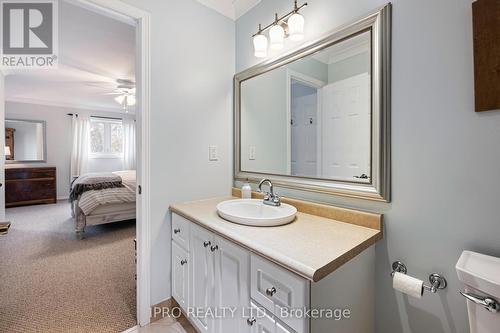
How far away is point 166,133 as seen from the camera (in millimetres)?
1566

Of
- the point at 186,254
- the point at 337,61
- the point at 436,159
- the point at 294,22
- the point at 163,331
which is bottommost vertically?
the point at 163,331

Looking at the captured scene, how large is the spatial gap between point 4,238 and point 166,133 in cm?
322

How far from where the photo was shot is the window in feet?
18.5

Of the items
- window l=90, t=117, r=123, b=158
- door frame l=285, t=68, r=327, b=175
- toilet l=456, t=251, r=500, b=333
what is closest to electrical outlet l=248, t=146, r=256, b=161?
door frame l=285, t=68, r=327, b=175

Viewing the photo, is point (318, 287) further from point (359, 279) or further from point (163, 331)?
point (163, 331)

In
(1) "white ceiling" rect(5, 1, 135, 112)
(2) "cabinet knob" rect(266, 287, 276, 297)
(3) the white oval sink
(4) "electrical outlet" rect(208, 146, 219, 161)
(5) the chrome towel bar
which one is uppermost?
(1) "white ceiling" rect(5, 1, 135, 112)

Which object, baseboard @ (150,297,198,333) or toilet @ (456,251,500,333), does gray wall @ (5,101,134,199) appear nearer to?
baseboard @ (150,297,198,333)

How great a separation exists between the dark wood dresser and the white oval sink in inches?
217

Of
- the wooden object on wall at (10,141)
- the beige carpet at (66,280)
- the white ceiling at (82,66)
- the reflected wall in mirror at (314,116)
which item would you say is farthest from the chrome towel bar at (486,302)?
the wooden object on wall at (10,141)

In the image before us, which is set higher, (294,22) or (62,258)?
(294,22)

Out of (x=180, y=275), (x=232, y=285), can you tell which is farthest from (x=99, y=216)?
(x=232, y=285)

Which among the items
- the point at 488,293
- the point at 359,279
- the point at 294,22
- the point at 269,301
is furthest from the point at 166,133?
the point at 488,293

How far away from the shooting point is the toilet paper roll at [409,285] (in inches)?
33.1

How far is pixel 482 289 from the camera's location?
0.66 m
